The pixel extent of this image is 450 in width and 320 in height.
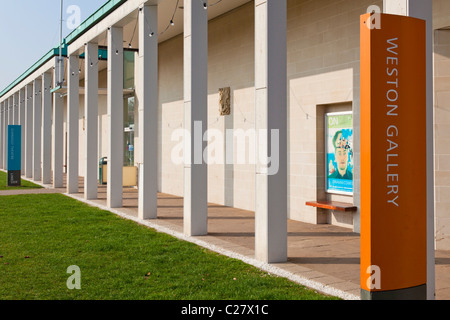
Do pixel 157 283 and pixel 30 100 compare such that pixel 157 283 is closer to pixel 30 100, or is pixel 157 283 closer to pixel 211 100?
pixel 211 100

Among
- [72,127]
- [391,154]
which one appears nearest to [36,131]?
[72,127]

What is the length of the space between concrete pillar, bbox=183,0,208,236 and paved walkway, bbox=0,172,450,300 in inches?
19.8

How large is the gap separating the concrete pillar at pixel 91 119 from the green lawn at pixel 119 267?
4.72 meters

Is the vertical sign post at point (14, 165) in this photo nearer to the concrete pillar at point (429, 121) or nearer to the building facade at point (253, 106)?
the building facade at point (253, 106)

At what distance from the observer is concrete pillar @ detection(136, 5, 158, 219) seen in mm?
11328

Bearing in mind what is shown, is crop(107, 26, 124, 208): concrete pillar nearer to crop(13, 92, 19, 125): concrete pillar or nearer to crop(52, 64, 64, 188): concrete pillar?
crop(52, 64, 64, 188): concrete pillar

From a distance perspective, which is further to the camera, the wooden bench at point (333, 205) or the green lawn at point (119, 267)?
the wooden bench at point (333, 205)

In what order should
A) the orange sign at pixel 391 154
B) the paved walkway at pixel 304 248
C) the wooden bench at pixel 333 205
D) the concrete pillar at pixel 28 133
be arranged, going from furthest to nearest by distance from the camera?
the concrete pillar at pixel 28 133, the wooden bench at pixel 333 205, the paved walkway at pixel 304 248, the orange sign at pixel 391 154

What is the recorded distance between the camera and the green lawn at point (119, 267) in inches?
221

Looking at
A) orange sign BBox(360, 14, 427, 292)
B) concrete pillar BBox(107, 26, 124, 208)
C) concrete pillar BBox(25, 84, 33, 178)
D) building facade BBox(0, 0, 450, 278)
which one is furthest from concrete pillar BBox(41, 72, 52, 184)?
orange sign BBox(360, 14, 427, 292)

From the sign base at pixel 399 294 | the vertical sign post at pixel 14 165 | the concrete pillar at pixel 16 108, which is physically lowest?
the sign base at pixel 399 294

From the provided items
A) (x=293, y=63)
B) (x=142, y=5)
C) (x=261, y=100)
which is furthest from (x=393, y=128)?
(x=142, y=5)

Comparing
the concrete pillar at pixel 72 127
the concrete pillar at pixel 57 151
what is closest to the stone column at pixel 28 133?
the concrete pillar at pixel 57 151

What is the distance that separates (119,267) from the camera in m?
6.84
